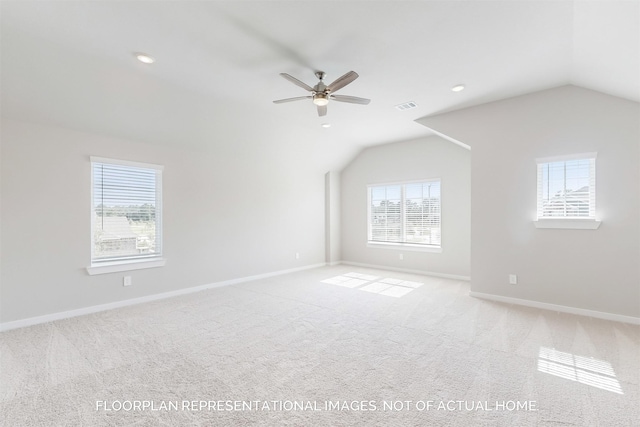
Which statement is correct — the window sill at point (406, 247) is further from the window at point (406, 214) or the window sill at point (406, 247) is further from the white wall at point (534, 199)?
the white wall at point (534, 199)

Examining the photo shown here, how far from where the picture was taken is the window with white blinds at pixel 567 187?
12.2 ft

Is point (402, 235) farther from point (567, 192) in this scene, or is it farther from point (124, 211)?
point (124, 211)

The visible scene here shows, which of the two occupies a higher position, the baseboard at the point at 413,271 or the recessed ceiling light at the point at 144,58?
the recessed ceiling light at the point at 144,58

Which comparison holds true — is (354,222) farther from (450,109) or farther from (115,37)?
(115,37)

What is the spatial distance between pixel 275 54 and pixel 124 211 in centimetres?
328

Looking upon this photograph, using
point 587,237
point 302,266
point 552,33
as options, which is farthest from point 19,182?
point 587,237

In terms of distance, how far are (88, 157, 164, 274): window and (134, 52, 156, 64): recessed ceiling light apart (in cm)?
174

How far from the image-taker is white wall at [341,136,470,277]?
5688mm

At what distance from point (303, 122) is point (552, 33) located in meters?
3.49

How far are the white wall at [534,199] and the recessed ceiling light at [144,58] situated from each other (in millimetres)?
4221

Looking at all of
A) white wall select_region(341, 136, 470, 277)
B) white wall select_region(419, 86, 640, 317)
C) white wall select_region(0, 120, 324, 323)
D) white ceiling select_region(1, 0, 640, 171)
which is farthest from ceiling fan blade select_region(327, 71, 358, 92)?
white wall select_region(341, 136, 470, 277)

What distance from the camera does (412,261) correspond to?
21.0ft

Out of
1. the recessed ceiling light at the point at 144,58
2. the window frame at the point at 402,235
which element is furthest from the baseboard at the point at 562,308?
the recessed ceiling light at the point at 144,58

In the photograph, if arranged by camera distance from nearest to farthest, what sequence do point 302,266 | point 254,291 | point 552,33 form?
1. point 552,33
2. point 254,291
3. point 302,266
